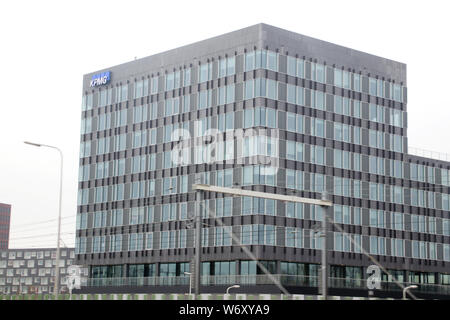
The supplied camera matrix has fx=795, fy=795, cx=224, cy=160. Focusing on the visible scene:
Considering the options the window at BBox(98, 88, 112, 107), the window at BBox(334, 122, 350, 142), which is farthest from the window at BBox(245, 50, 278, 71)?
the window at BBox(98, 88, 112, 107)

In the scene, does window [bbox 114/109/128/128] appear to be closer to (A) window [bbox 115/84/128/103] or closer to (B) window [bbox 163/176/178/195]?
(A) window [bbox 115/84/128/103]

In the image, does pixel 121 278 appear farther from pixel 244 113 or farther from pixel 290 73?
pixel 290 73

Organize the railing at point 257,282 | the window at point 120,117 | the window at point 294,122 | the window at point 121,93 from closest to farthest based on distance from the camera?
the railing at point 257,282 < the window at point 294,122 < the window at point 120,117 < the window at point 121,93

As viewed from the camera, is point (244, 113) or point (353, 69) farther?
point (353, 69)

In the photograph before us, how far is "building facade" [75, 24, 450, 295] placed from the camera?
81312 millimetres

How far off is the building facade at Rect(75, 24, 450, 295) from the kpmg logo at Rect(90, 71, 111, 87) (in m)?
0.18

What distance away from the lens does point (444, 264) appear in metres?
97.6

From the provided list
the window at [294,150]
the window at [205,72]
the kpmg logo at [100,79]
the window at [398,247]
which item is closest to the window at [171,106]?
the window at [205,72]

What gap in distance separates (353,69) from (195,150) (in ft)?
67.0

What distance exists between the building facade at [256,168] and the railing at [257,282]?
7.1 inches

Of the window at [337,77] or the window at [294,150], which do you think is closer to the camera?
the window at [294,150]

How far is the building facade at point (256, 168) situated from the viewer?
267 feet

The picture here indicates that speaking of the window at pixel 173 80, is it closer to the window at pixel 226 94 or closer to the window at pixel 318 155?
the window at pixel 226 94
